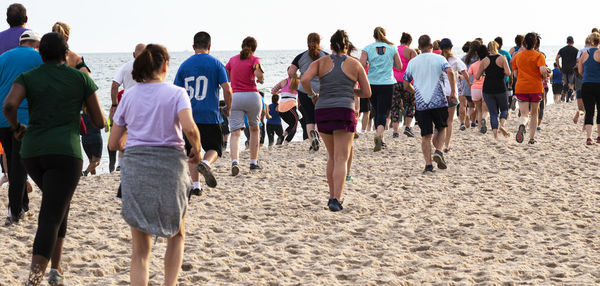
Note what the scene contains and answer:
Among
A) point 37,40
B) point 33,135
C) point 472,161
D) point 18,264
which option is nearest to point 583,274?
point 33,135

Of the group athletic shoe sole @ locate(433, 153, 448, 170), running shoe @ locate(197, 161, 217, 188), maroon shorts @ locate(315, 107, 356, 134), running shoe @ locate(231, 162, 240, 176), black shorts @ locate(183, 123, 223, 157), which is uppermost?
maroon shorts @ locate(315, 107, 356, 134)

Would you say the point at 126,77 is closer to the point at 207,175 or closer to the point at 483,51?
the point at 207,175

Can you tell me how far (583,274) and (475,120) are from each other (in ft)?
34.0

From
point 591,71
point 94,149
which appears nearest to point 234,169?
point 94,149

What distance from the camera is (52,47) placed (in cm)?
427

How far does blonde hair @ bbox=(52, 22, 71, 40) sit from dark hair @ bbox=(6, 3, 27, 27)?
0.30 m

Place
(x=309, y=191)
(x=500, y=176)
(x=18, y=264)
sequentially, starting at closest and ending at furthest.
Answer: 1. (x=18, y=264)
2. (x=309, y=191)
3. (x=500, y=176)

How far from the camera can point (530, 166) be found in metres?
9.72

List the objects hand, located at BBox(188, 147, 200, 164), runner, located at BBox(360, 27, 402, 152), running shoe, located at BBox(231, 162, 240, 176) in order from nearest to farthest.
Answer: hand, located at BBox(188, 147, 200, 164) → running shoe, located at BBox(231, 162, 240, 176) → runner, located at BBox(360, 27, 402, 152)

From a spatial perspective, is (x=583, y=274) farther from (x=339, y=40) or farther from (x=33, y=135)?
(x=33, y=135)

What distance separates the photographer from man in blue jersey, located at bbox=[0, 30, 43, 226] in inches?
223

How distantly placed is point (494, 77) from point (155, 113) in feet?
28.7

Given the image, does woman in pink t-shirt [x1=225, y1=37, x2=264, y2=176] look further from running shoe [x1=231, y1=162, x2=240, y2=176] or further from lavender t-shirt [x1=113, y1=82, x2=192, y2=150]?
lavender t-shirt [x1=113, y1=82, x2=192, y2=150]

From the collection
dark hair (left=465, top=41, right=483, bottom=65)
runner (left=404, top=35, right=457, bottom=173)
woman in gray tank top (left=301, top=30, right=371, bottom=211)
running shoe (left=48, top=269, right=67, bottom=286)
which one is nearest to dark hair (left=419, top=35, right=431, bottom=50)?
runner (left=404, top=35, right=457, bottom=173)
